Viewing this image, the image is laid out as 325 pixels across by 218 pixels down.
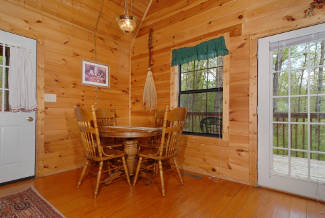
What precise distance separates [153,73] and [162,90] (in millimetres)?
A: 416

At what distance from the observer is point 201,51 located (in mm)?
2730

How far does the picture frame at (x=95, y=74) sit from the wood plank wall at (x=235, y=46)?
121cm

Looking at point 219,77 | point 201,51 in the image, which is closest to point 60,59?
point 201,51

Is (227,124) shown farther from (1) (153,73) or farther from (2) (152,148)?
(1) (153,73)

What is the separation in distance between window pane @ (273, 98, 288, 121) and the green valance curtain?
3.10ft

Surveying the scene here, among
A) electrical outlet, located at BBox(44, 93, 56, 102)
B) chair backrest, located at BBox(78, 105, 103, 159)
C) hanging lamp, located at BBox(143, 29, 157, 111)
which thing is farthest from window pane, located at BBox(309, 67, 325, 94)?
electrical outlet, located at BBox(44, 93, 56, 102)

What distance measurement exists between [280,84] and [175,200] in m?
1.85

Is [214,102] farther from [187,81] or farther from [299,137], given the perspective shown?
[299,137]

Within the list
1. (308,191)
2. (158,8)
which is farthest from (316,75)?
(158,8)

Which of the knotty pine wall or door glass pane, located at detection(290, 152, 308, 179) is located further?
the knotty pine wall

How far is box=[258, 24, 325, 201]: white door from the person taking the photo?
74.9 inches

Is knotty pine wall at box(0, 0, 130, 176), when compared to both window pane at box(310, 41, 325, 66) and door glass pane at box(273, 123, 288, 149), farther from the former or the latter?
window pane at box(310, 41, 325, 66)

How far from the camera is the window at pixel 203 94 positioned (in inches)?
104

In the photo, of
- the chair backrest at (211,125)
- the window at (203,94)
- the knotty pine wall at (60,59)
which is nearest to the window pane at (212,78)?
the window at (203,94)
